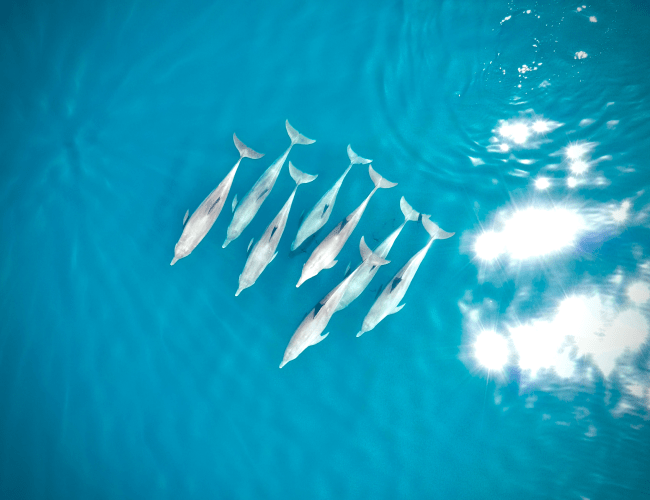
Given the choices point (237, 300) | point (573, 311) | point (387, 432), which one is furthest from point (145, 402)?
point (573, 311)

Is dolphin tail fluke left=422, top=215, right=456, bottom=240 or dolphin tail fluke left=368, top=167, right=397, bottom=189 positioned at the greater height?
dolphin tail fluke left=368, top=167, right=397, bottom=189

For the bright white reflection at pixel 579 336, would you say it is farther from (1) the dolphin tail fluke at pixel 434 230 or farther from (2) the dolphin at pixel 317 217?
(2) the dolphin at pixel 317 217

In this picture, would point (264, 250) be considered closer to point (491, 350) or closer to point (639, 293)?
point (491, 350)

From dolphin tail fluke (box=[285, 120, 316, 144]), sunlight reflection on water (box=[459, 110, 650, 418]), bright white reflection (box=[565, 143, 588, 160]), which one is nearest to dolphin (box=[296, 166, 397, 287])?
dolphin tail fluke (box=[285, 120, 316, 144])

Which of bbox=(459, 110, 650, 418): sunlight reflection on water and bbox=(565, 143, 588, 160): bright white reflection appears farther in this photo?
bbox=(565, 143, 588, 160): bright white reflection

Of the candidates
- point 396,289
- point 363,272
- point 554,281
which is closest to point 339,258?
point 363,272

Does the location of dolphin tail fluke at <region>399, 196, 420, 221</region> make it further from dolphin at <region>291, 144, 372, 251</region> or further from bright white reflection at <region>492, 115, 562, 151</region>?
bright white reflection at <region>492, 115, 562, 151</region>

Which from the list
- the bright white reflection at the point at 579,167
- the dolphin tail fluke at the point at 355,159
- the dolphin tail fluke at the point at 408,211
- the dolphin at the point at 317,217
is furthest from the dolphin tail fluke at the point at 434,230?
the bright white reflection at the point at 579,167
